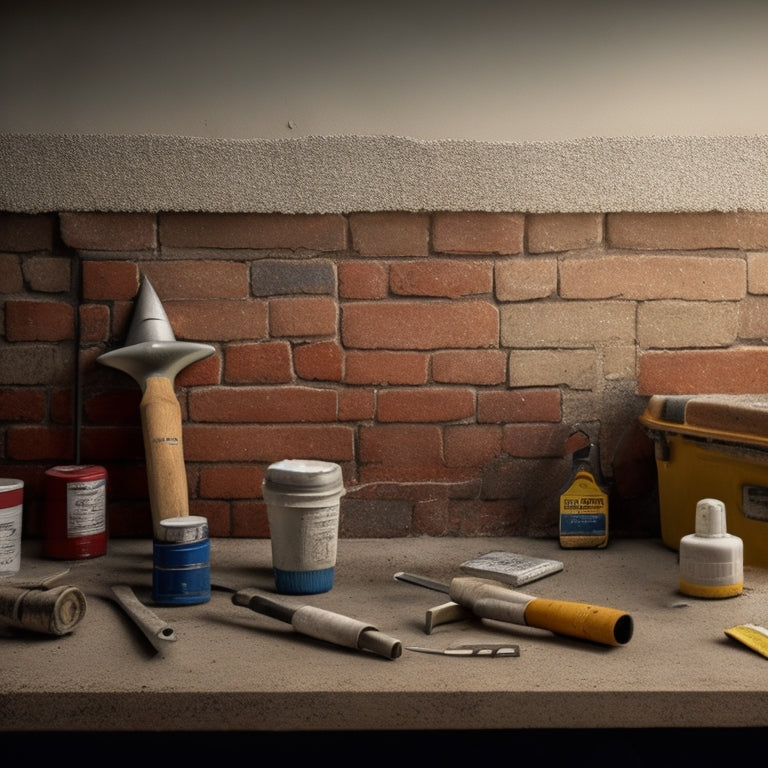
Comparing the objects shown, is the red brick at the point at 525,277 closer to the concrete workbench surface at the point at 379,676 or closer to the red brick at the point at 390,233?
the red brick at the point at 390,233

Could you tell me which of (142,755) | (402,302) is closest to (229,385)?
(402,302)

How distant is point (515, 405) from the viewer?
161 centimetres

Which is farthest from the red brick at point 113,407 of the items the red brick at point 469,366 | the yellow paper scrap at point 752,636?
the yellow paper scrap at point 752,636

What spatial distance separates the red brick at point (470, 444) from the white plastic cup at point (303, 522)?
1.32 ft

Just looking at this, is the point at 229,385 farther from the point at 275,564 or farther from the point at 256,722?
the point at 256,722

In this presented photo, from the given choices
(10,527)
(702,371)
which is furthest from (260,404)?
(702,371)

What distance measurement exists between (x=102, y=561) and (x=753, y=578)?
1.03 meters

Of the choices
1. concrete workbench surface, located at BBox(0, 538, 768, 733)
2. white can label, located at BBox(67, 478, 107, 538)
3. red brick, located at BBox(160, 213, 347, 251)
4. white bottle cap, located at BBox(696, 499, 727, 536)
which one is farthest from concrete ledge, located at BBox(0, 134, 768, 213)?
concrete workbench surface, located at BBox(0, 538, 768, 733)

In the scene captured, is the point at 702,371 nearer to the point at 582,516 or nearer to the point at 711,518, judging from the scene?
the point at 582,516

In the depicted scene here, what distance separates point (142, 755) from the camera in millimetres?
1250

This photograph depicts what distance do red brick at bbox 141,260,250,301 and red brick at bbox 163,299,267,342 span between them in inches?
0.6

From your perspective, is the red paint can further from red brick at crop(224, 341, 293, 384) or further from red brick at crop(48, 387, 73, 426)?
red brick at crop(224, 341, 293, 384)

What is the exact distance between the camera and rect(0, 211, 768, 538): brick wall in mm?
1586

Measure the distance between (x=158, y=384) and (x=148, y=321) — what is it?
0.12 meters
